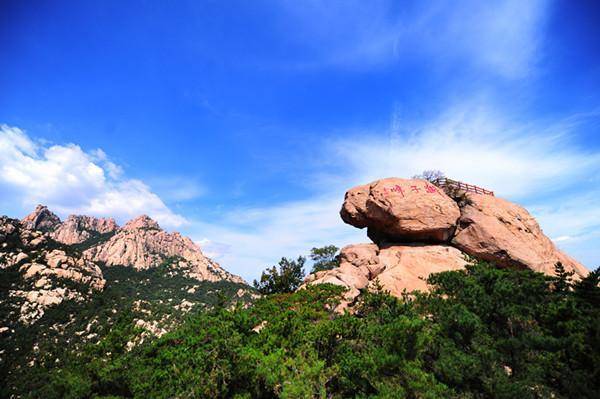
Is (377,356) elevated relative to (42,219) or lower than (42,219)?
lower

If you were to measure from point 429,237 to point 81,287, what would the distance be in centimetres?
6803

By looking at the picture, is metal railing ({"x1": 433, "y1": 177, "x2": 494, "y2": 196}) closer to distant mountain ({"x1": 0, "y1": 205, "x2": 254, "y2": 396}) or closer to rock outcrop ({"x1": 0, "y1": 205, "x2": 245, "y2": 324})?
distant mountain ({"x1": 0, "y1": 205, "x2": 254, "y2": 396})

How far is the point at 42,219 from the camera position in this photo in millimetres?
117875

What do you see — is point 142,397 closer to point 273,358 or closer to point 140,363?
point 140,363

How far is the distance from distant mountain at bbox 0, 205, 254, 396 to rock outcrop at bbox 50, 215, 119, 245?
0.42 metres

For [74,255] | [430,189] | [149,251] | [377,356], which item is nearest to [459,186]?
[430,189]

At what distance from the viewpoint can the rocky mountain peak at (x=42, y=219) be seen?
113312mm

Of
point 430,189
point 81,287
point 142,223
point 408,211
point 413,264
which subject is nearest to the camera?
point 413,264

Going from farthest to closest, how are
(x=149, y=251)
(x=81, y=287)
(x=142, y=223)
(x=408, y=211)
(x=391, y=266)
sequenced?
(x=142, y=223), (x=149, y=251), (x=81, y=287), (x=408, y=211), (x=391, y=266)

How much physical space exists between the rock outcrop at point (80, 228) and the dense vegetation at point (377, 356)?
12567cm

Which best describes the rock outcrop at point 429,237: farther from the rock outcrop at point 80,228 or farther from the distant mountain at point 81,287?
the rock outcrop at point 80,228

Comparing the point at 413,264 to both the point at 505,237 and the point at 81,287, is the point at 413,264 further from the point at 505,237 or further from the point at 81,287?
the point at 81,287

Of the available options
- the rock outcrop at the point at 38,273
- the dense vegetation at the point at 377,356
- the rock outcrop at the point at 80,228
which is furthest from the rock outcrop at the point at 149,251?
the dense vegetation at the point at 377,356

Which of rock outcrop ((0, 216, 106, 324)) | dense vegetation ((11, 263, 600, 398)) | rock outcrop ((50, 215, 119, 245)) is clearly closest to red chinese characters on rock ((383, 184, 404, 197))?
dense vegetation ((11, 263, 600, 398))
